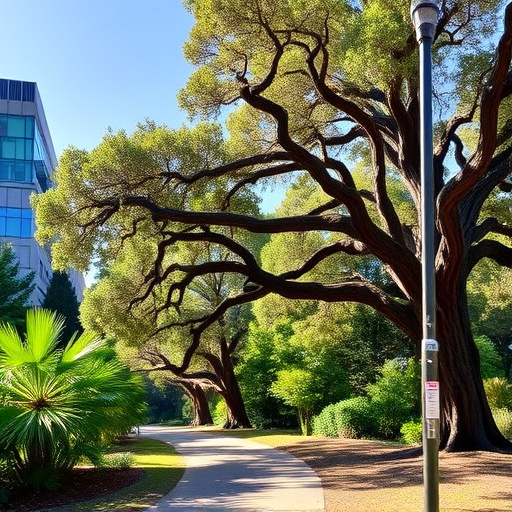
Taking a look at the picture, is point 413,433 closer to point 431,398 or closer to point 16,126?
point 431,398

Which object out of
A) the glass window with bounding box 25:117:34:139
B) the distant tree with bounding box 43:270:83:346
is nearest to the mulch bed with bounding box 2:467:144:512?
the distant tree with bounding box 43:270:83:346

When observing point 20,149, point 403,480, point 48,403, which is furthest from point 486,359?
point 20,149

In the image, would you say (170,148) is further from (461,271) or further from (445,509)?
(445,509)

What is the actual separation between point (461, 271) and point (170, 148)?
817cm

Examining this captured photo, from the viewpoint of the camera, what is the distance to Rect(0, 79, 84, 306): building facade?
167 ft

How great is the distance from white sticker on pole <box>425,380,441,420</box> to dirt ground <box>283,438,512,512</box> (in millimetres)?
2759

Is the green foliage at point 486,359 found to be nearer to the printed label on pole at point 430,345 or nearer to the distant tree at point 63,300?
the printed label on pole at point 430,345

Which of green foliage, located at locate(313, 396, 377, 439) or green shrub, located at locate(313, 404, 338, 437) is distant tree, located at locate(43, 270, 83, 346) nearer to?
green shrub, located at locate(313, 404, 338, 437)

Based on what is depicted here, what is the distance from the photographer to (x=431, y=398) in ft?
20.8

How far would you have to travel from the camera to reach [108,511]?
30.0 feet

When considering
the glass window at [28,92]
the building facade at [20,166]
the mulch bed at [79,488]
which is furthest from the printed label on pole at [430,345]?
the glass window at [28,92]

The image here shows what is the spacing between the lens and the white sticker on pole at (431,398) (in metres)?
6.31

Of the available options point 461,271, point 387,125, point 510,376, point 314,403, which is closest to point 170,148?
point 387,125

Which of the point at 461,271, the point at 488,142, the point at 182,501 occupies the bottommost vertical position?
the point at 182,501
